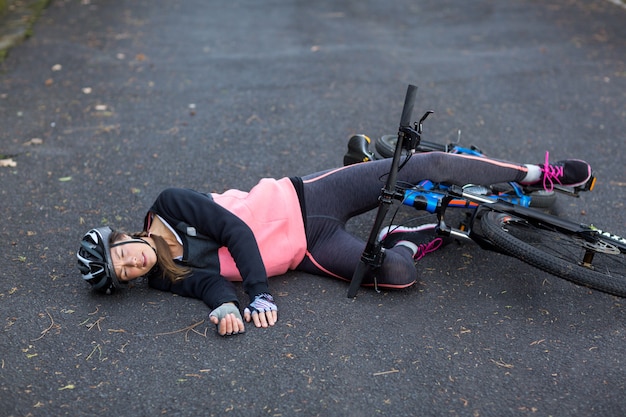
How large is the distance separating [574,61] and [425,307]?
5385mm

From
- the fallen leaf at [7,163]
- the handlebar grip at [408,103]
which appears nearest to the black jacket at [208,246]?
the handlebar grip at [408,103]

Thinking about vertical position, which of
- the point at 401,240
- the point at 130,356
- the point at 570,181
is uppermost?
the point at 570,181

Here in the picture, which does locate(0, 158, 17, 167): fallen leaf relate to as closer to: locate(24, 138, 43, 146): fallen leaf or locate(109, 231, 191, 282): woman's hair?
locate(24, 138, 43, 146): fallen leaf

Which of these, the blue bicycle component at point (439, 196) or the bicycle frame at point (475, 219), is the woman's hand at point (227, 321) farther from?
the blue bicycle component at point (439, 196)

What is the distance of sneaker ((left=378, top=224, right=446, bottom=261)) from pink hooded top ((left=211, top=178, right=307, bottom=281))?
0.58 meters

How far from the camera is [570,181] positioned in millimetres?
4355

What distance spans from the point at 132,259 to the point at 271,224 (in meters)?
0.81

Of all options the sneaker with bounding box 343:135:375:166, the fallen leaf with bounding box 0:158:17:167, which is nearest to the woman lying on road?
the sneaker with bounding box 343:135:375:166

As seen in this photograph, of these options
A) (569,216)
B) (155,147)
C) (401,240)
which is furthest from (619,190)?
(155,147)

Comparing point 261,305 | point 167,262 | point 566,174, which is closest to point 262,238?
point 261,305

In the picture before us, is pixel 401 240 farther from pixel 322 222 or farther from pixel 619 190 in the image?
pixel 619 190

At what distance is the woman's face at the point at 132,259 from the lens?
3824mm

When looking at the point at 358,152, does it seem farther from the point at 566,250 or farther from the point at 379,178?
the point at 566,250

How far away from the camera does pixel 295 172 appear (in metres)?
5.63
